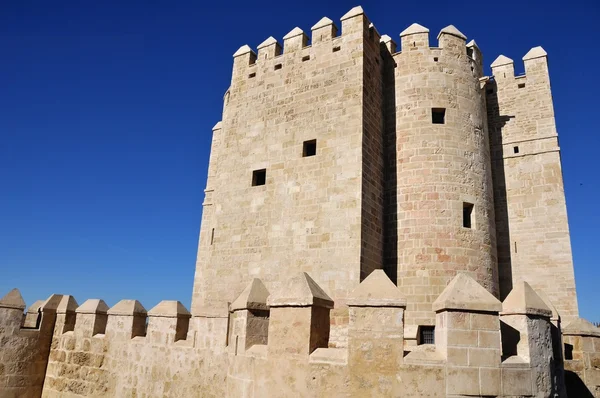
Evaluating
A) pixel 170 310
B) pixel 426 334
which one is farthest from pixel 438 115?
pixel 170 310

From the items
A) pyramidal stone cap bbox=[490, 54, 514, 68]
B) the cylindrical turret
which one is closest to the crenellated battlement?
the cylindrical turret

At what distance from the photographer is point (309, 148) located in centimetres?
1274

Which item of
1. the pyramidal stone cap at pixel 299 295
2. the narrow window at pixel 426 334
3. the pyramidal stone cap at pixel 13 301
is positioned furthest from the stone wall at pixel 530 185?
the pyramidal stone cap at pixel 13 301

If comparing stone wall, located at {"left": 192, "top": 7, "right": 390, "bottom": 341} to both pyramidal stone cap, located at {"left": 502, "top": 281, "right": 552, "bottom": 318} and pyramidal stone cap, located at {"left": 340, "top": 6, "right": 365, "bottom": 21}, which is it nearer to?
pyramidal stone cap, located at {"left": 340, "top": 6, "right": 365, "bottom": 21}

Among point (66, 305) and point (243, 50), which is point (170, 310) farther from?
point (243, 50)

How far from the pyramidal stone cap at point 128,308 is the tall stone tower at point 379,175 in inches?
107

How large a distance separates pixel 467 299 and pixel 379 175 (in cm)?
683

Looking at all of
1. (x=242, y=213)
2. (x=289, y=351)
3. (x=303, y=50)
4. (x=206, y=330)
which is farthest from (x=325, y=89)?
Result: (x=289, y=351)

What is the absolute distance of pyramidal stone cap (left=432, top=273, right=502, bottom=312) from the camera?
5965mm

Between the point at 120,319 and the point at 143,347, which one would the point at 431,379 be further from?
the point at 120,319

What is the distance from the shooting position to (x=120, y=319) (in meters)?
10.2

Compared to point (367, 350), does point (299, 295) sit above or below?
above

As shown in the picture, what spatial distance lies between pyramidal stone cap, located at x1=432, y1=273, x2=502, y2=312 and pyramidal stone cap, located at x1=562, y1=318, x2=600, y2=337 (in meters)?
5.60

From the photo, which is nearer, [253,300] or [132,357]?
[253,300]
